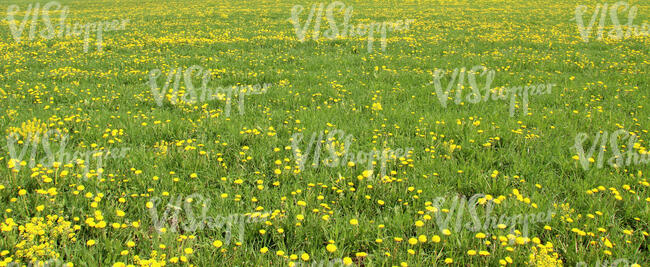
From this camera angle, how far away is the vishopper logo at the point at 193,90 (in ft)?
21.5

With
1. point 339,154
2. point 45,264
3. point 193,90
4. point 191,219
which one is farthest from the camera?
point 193,90

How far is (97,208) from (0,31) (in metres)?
18.3

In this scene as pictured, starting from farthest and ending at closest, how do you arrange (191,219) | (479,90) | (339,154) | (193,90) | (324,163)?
(479,90)
(193,90)
(339,154)
(324,163)
(191,219)

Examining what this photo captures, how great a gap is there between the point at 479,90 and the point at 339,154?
4.15m

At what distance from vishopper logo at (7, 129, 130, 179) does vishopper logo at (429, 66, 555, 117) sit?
195 inches

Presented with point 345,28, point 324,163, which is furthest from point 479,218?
point 345,28

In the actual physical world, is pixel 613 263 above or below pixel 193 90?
below

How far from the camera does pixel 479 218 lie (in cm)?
328

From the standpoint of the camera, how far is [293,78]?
27.4 ft

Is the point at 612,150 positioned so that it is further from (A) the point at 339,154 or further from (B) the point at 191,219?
(B) the point at 191,219

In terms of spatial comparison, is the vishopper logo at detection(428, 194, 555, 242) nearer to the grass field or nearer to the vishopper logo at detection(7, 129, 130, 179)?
the grass field

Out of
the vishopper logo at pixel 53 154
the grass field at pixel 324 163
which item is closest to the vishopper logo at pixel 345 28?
the grass field at pixel 324 163

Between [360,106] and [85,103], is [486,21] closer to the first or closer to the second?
[360,106]

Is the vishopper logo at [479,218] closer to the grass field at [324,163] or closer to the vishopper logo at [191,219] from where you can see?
the grass field at [324,163]
